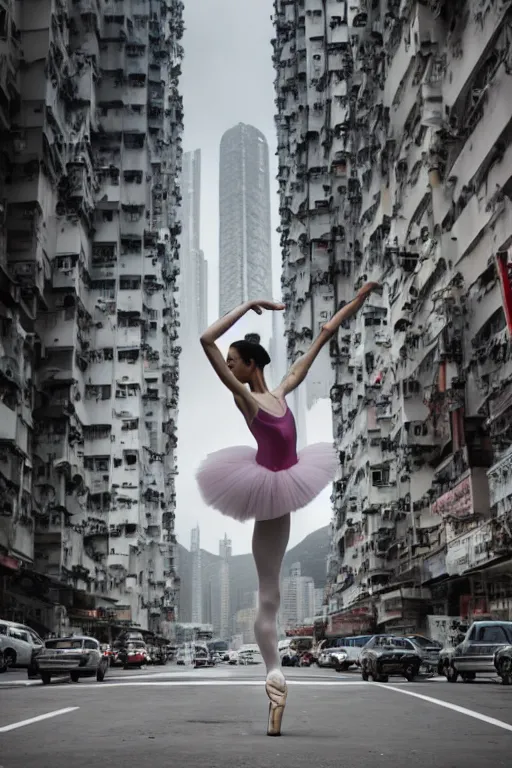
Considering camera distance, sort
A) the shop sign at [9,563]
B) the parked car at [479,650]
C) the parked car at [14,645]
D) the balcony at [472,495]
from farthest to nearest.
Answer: the shop sign at [9,563]
the balcony at [472,495]
the parked car at [14,645]
the parked car at [479,650]

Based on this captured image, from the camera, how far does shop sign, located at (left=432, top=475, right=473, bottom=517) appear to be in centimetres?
3616

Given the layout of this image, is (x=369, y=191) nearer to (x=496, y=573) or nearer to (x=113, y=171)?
(x=113, y=171)

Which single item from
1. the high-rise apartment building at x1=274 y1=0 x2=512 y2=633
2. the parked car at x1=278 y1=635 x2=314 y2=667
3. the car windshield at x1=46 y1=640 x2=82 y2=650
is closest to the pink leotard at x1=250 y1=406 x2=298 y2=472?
the high-rise apartment building at x1=274 y1=0 x2=512 y2=633

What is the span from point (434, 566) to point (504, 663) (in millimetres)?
25497

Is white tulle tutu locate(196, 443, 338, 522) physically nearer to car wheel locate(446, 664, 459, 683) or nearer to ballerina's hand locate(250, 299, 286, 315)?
ballerina's hand locate(250, 299, 286, 315)

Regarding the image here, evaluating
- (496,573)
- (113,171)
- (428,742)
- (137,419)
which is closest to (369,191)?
(113,171)

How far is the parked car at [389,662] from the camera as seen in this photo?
23703mm

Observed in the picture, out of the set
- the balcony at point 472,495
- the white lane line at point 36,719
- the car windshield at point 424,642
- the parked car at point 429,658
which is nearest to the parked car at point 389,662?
the parked car at point 429,658

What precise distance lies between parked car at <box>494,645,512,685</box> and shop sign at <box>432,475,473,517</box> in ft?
55.1

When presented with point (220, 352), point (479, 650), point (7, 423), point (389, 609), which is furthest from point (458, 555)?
point (220, 352)

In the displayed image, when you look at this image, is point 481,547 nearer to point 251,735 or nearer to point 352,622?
point 251,735

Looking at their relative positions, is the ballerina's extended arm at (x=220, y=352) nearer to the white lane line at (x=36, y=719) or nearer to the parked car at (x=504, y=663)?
the white lane line at (x=36, y=719)

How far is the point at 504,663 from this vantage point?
18.8 m

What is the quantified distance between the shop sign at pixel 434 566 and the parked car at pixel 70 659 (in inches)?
829
